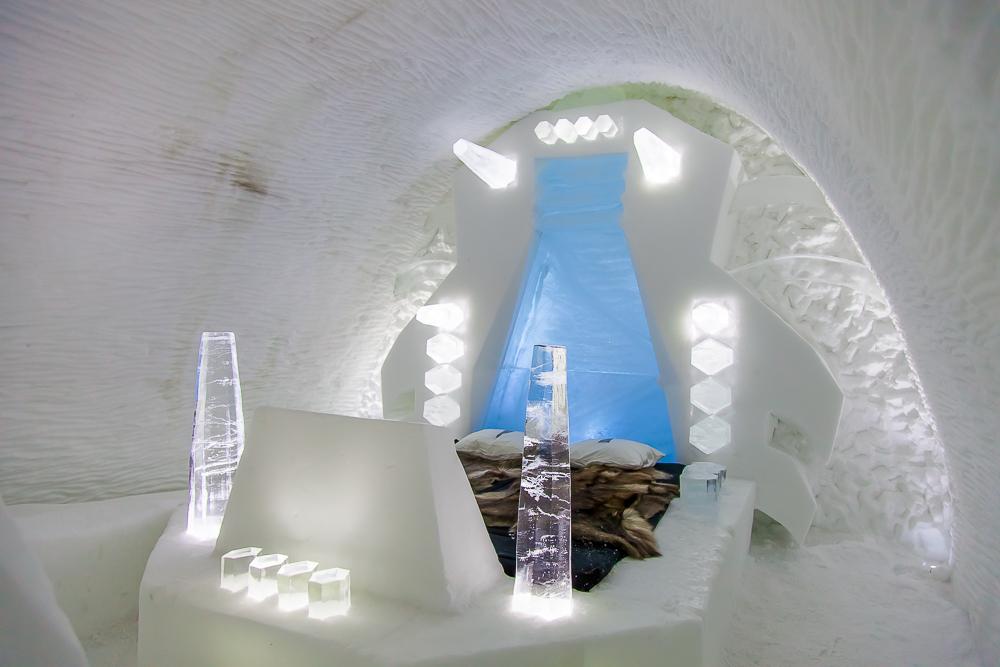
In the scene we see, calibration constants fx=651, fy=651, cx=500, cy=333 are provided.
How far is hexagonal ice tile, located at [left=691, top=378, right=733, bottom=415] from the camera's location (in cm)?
359

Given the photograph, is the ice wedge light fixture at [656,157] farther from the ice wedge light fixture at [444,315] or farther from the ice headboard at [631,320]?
the ice wedge light fixture at [444,315]

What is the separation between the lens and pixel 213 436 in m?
2.59

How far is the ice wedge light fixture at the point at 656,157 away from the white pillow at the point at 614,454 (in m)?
1.59

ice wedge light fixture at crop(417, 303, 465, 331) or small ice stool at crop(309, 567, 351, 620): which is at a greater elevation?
ice wedge light fixture at crop(417, 303, 465, 331)

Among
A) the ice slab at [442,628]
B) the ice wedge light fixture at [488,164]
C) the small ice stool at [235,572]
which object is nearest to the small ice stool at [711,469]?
the ice slab at [442,628]

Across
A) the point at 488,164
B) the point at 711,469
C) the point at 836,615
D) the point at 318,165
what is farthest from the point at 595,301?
the point at 836,615

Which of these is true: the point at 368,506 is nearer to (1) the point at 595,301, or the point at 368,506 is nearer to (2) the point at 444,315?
(2) the point at 444,315

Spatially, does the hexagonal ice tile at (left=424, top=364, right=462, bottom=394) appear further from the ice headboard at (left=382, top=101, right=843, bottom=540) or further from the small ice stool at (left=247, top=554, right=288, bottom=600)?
the small ice stool at (left=247, top=554, right=288, bottom=600)

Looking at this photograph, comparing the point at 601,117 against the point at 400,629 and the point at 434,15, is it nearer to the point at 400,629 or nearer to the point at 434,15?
the point at 434,15

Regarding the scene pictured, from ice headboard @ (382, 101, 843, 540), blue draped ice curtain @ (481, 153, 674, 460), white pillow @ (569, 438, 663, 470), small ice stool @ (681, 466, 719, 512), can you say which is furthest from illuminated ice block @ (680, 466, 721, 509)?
blue draped ice curtain @ (481, 153, 674, 460)

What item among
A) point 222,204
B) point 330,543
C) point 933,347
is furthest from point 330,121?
point 933,347

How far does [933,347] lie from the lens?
6.71 ft

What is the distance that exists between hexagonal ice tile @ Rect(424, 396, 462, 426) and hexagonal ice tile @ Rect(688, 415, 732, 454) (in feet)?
5.02

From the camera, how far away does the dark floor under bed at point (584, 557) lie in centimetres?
206
